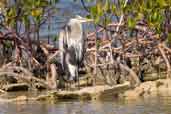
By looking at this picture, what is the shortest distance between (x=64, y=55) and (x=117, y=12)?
134cm

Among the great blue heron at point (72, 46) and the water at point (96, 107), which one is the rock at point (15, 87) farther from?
the water at point (96, 107)

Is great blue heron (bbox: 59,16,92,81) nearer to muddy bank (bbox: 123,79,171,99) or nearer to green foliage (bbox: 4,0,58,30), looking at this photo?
green foliage (bbox: 4,0,58,30)

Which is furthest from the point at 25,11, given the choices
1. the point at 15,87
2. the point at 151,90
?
the point at 151,90

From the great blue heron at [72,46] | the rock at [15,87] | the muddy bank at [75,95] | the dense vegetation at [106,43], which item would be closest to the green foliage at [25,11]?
the dense vegetation at [106,43]

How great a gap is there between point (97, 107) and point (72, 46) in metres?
2.64

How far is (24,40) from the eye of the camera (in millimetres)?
10906

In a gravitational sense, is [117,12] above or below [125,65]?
above

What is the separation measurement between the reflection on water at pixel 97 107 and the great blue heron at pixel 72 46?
5.64 feet

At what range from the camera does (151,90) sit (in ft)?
32.5

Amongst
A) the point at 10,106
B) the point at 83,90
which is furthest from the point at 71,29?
the point at 10,106

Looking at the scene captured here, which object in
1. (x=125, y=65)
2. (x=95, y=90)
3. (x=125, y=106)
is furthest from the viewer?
(x=125, y=65)

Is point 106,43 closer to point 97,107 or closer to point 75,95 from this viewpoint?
point 75,95

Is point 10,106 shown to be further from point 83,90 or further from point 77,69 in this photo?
point 77,69

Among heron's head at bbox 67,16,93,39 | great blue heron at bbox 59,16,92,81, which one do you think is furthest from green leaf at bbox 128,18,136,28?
heron's head at bbox 67,16,93,39
